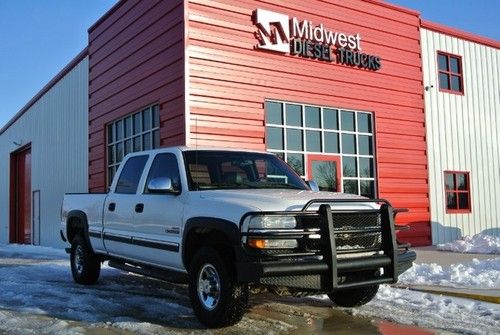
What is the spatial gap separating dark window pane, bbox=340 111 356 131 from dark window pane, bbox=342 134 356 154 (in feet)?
0.70

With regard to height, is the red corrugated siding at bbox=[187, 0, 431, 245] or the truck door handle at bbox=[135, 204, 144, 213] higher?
the red corrugated siding at bbox=[187, 0, 431, 245]

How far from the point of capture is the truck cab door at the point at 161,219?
641 cm

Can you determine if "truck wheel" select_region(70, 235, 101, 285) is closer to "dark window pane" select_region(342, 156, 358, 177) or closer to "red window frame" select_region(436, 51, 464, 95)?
"dark window pane" select_region(342, 156, 358, 177)

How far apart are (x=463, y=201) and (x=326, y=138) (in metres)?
5.74

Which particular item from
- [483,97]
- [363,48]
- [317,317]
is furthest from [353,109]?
[317,317]

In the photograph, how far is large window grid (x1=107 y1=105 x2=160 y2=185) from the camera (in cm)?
1394

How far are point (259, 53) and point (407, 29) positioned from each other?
543 centimetres

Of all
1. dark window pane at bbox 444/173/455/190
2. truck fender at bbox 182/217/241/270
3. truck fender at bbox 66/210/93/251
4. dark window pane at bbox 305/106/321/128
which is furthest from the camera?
dark window pane at bbox 444/173/455/190

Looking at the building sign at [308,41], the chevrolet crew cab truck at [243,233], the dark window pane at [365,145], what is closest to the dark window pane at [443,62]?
the building sign at [308,41]

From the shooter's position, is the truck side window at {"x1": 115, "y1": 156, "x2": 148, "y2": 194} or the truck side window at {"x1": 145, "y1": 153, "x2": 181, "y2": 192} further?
the truck side window at {"x1": 115, "y1": 156, "x2": 148, "y2": 194}

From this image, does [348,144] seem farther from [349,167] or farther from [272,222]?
[272,222]

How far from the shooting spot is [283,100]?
1370 centimetres

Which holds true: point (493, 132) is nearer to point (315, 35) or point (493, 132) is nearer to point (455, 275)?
point (315, 35)

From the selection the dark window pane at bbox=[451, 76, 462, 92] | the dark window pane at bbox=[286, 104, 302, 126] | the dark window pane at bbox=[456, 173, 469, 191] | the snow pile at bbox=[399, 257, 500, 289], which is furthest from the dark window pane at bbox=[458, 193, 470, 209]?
the snow pile at bbox=[399, 257, 500, 289]
